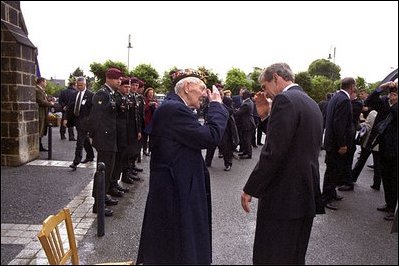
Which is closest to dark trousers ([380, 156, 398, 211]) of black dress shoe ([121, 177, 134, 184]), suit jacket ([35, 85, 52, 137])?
black dress shoe ([121, 177, 134, 184])

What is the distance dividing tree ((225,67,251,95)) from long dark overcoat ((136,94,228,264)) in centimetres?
2435

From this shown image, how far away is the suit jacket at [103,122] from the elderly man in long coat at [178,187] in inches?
92.9

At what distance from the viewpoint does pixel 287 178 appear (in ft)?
8.04

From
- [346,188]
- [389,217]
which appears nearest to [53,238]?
[389,217]

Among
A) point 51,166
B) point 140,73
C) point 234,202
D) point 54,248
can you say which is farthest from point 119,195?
point 140,73

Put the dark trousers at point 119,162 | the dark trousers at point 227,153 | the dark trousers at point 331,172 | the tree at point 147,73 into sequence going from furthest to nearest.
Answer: the tree at point 147,73
the dark trousers at point 227,153
the dark trousers at point 119,162
the dark trousers at point 331,172

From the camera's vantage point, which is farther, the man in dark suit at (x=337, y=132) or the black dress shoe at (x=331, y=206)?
the black dress shoe at (x=331, y=206)

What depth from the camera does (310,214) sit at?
8.20ft

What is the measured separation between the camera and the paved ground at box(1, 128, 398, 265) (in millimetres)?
3594

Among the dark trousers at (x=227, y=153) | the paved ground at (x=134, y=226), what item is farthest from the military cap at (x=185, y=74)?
the dark trousers at (x=227, y=153)

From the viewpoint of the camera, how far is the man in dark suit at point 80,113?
7.03 meters

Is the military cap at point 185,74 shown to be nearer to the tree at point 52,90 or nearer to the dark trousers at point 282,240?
the dark trousers at point 282,240

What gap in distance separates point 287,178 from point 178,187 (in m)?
0.72

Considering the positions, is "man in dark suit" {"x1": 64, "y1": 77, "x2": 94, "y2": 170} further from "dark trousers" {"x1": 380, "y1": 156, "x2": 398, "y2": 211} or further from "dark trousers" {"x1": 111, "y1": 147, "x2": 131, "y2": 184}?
"dark trousers" {"x1": 380, "y1": 156, "x2": 398, "y2": 211}
